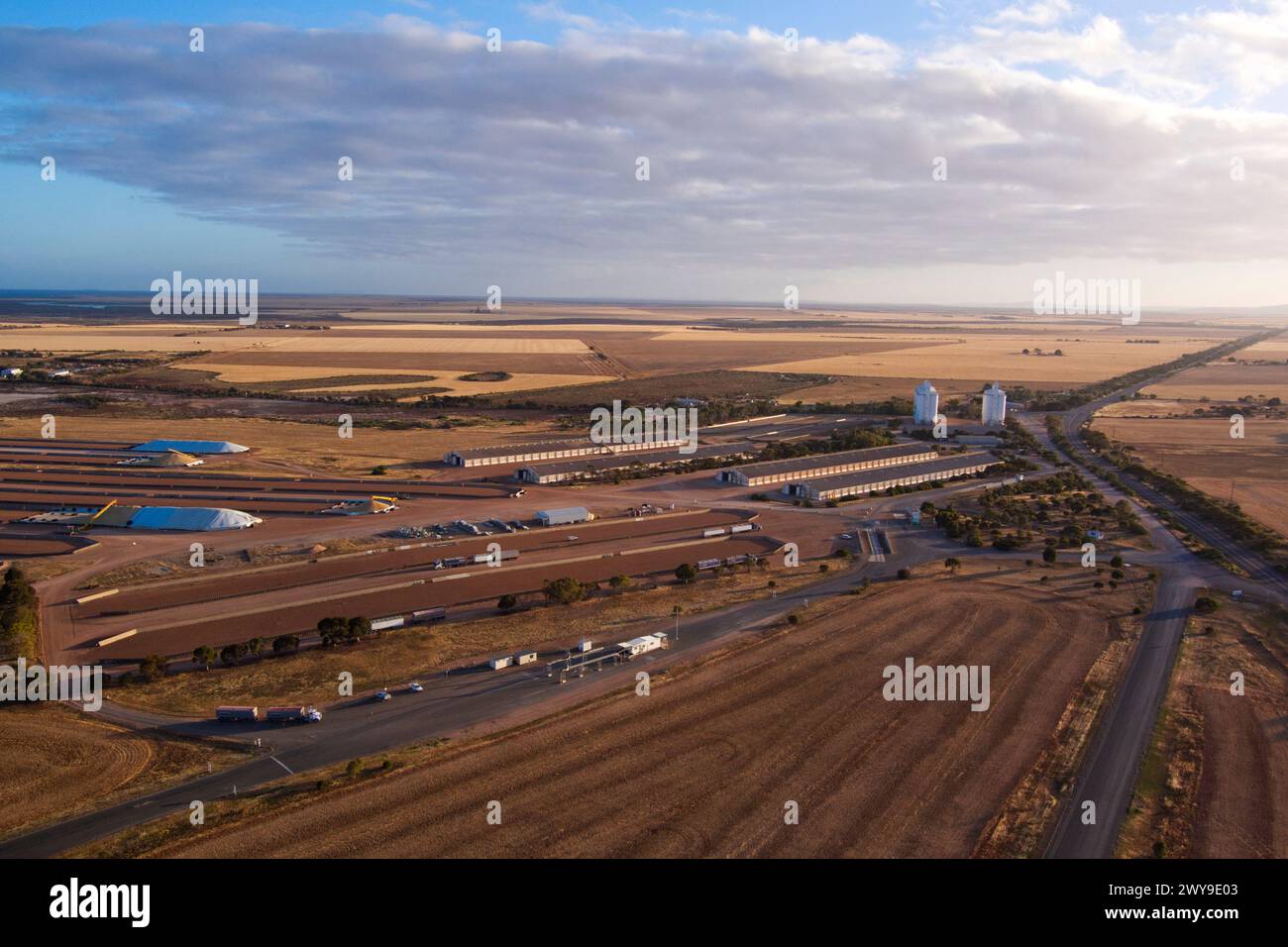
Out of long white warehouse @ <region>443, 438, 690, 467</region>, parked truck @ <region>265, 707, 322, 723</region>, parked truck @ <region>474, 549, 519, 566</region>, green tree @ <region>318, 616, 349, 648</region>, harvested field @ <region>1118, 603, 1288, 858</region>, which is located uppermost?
long white warehouse @ <region>443, 438, 690, 467</region>

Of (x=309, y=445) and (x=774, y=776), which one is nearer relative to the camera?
(x=774, y=776)

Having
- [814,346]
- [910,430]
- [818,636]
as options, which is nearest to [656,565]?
[818,636]

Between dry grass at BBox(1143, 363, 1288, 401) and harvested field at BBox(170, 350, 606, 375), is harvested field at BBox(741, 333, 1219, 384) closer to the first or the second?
dry grass at BBox(1143, 363, 1288, 401)

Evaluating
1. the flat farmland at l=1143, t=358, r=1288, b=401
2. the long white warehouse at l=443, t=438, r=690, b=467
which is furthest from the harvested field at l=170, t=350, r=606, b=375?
the flat farmland at l=1143, t=358, r=1288, b=401

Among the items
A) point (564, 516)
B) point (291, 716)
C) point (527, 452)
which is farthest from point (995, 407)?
point (291, 716)
